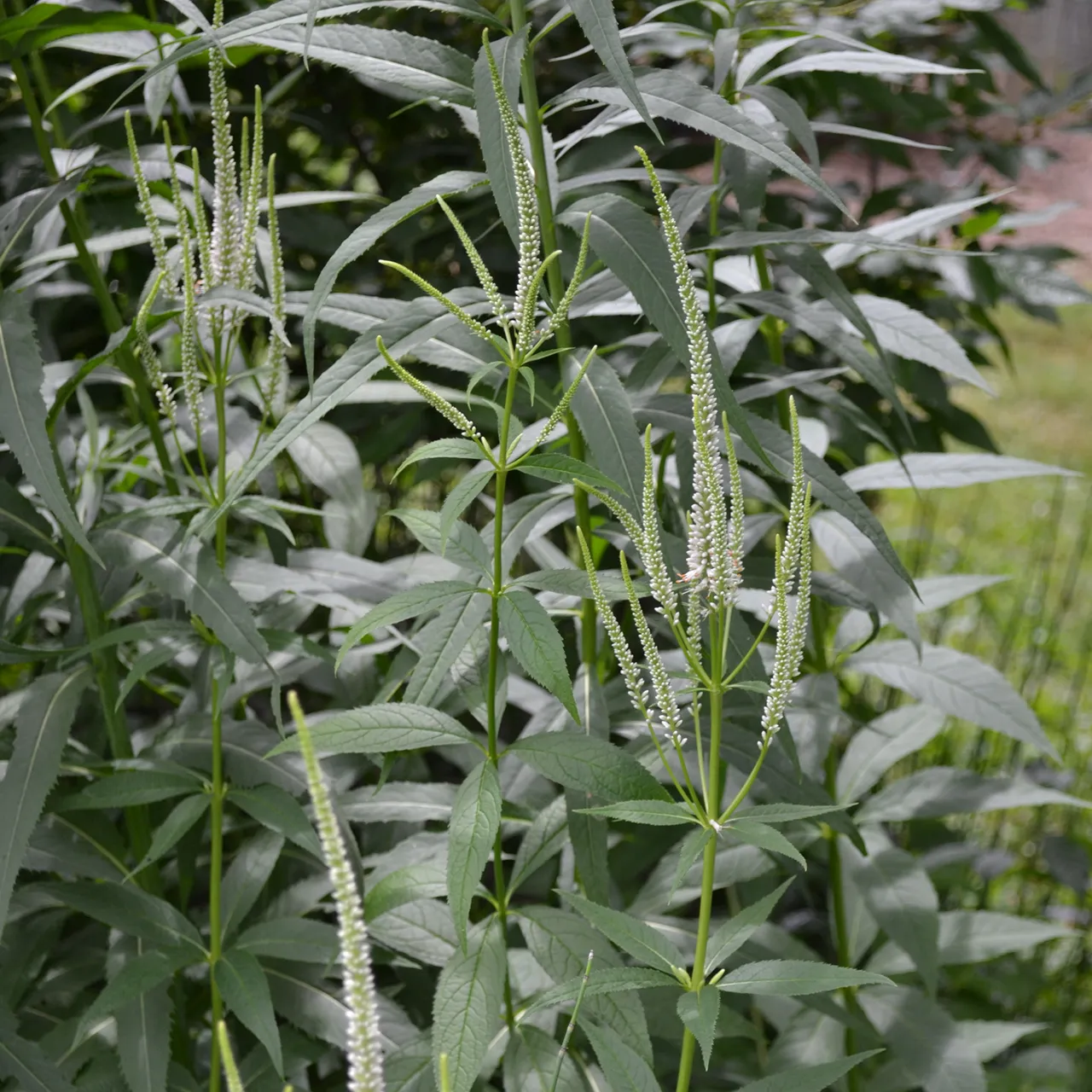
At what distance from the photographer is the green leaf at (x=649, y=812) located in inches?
40.7

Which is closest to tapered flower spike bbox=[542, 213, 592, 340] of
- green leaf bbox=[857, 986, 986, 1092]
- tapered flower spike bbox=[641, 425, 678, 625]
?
tapered flower spike bbox=[641, 425, 678, 625]

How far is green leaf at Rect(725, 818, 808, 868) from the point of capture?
0.96m

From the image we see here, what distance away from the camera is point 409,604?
1.17 metres

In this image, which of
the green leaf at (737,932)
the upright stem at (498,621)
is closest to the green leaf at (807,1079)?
the green leaf at (737,932)

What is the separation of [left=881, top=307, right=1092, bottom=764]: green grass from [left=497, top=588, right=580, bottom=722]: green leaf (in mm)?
2022

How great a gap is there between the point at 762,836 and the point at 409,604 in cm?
40

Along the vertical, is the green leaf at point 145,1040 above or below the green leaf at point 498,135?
below

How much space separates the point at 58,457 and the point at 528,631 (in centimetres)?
77

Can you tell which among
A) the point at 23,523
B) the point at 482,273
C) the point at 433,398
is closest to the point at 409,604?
the point at 433,398

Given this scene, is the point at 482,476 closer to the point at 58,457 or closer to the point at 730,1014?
the point at 58,457

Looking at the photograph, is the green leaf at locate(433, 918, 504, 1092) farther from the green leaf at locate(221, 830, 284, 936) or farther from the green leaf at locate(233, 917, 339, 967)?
the green leaf at locate(221, 830, 284, 936)

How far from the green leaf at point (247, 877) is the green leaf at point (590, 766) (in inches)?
20.2

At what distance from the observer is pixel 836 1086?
1.97 metres

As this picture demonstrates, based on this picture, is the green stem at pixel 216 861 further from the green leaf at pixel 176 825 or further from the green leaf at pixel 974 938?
the green leaf at pixel 974 938
